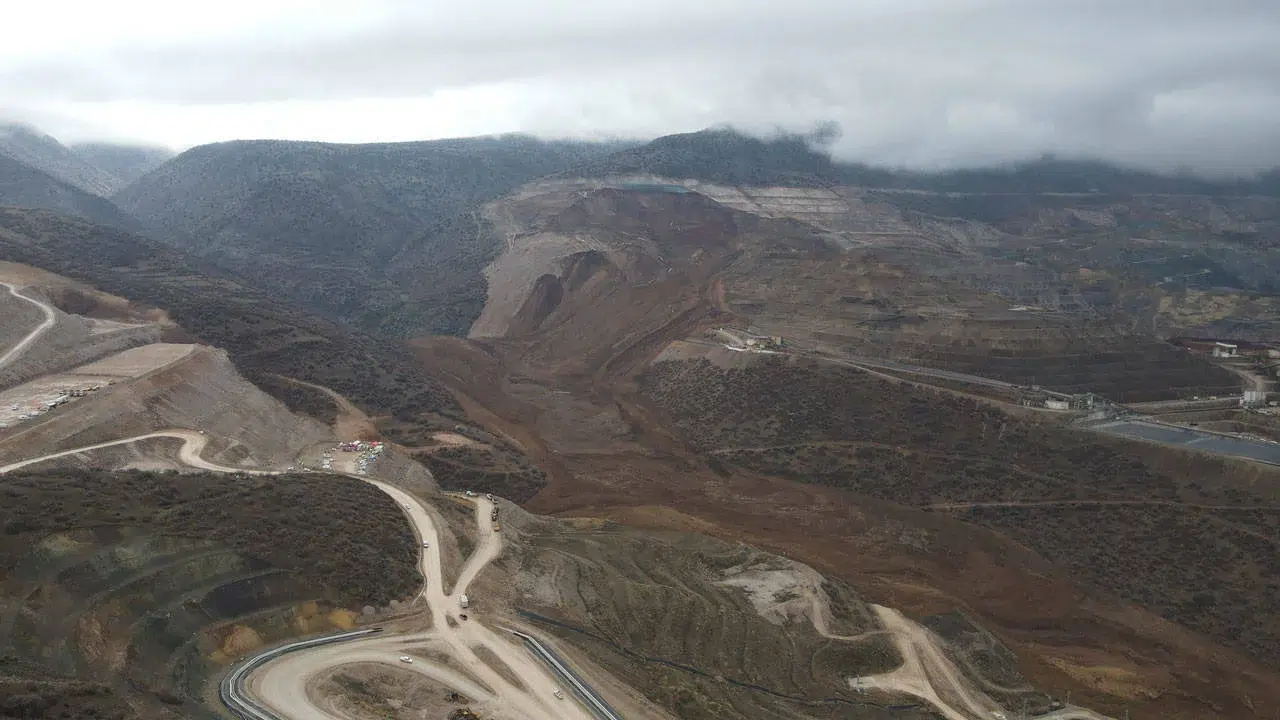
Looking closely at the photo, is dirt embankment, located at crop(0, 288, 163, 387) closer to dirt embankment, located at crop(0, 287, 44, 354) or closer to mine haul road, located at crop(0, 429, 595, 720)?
dirt embankment, located at crop(0, 287, 44, 354)

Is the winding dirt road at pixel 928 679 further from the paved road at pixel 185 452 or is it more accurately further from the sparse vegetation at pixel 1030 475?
the paved road at pixel 185 452

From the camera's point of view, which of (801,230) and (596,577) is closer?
(596,577)

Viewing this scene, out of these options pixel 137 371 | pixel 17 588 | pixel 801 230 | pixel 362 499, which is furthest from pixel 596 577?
pixel 801 230

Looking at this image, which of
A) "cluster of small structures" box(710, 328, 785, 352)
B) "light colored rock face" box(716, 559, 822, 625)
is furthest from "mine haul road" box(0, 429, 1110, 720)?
"cluster of small structures" box(710, 328, 785, 352)

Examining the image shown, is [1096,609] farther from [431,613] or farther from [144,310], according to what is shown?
[144,310]

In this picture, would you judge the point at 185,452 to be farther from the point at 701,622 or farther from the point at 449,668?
the point at 701,622

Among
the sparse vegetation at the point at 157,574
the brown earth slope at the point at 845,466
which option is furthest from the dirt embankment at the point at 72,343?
the brown earth slope at the point at 845,466
